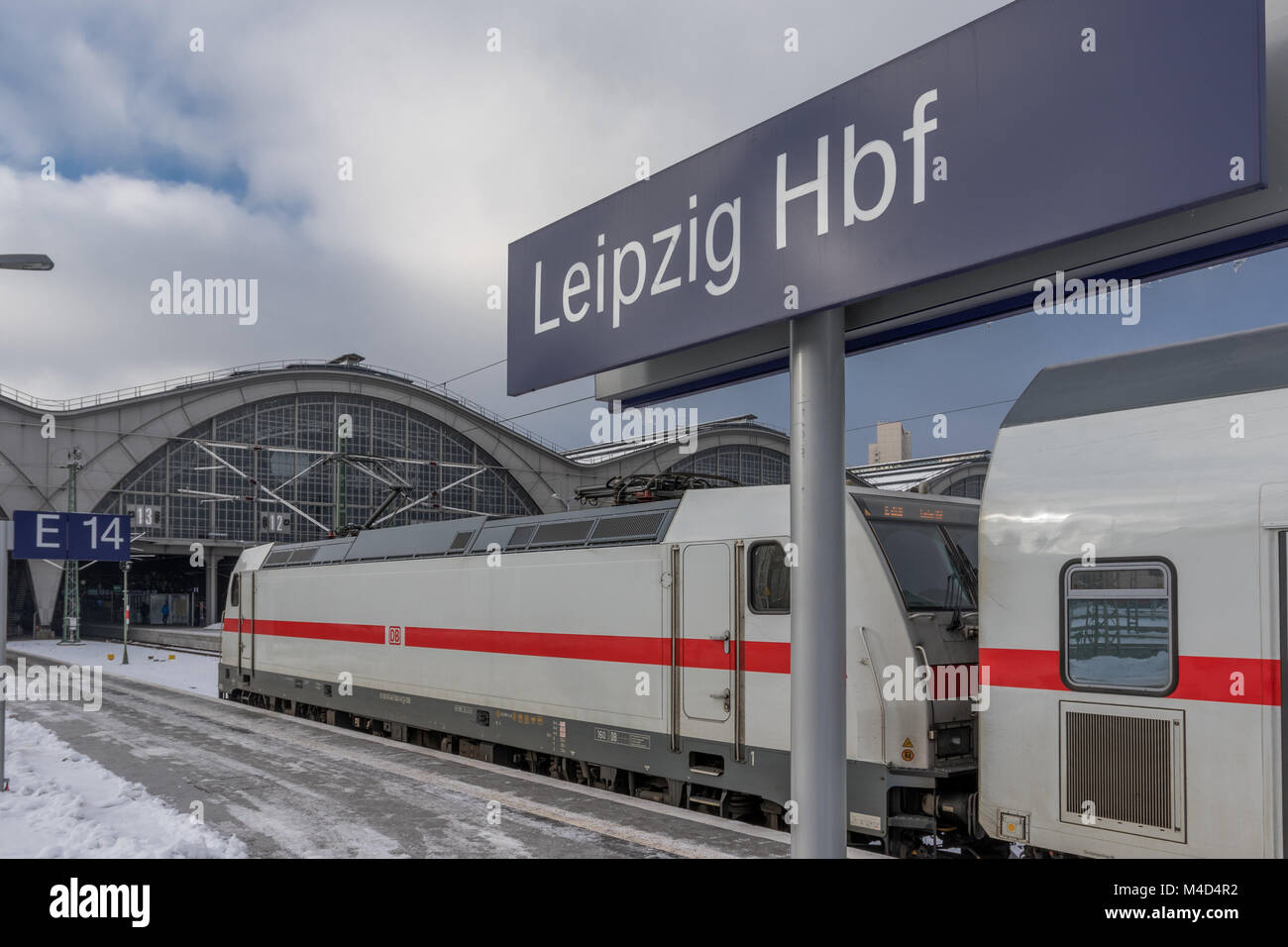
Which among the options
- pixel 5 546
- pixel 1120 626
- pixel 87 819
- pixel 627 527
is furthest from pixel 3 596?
pixel 1120 626

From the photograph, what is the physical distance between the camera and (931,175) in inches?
168

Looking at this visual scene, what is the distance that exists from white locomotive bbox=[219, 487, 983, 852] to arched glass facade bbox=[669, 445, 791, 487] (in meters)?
55.3

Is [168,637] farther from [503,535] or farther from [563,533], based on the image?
[563,533]

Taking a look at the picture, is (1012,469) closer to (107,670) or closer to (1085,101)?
(1085,101)

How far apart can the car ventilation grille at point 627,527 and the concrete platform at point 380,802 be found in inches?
113

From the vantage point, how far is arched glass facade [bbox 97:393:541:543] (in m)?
62.4

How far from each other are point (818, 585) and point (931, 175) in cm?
207

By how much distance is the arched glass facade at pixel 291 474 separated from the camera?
205ft

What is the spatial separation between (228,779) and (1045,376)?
1039 cm

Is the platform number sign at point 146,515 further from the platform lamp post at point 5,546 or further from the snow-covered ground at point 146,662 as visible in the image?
the platform lamp post at point 5,546

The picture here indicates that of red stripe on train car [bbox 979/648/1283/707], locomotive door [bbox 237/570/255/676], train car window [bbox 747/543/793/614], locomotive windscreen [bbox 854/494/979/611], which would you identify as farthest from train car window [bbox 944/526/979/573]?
locomotive door [bbox 237/570/255/676]

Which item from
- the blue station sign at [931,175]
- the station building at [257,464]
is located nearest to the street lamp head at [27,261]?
the blue station sign at [931,175]
